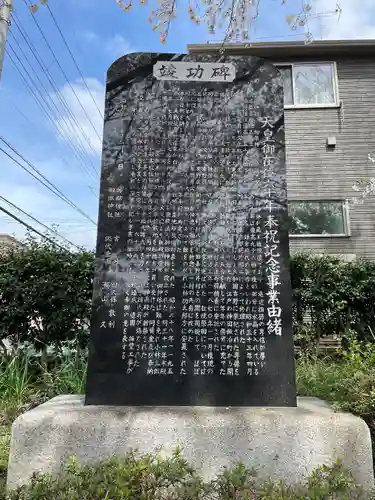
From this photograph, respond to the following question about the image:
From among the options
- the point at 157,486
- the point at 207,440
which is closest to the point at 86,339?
the point at 207,440

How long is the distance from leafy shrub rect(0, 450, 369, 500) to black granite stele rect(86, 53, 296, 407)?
660 mm

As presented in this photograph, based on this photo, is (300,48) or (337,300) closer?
(337,300)

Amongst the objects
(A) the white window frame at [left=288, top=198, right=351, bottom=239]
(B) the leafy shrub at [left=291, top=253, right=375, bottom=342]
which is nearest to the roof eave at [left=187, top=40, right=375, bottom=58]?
(A) the white window frame at [left=288, top=198, right=351, bottom=239]

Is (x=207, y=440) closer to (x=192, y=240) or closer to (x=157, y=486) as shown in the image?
(x=157, y=486)

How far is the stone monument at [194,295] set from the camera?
8.00ft

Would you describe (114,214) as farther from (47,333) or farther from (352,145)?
(352,145)

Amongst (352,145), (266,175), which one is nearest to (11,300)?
(266,175)

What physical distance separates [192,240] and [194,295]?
43 centimetres

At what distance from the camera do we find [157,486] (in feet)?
6.71

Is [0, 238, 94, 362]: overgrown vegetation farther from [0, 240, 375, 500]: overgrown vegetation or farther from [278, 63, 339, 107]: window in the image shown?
[278, 63, 339, 107]: window

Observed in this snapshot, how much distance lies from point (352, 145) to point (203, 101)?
8.22 m

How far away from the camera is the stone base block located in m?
2.40

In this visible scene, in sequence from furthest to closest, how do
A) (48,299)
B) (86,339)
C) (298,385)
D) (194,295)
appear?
(86,339), (48,299), (298,385), (194,295)

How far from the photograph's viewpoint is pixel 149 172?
3.16m
